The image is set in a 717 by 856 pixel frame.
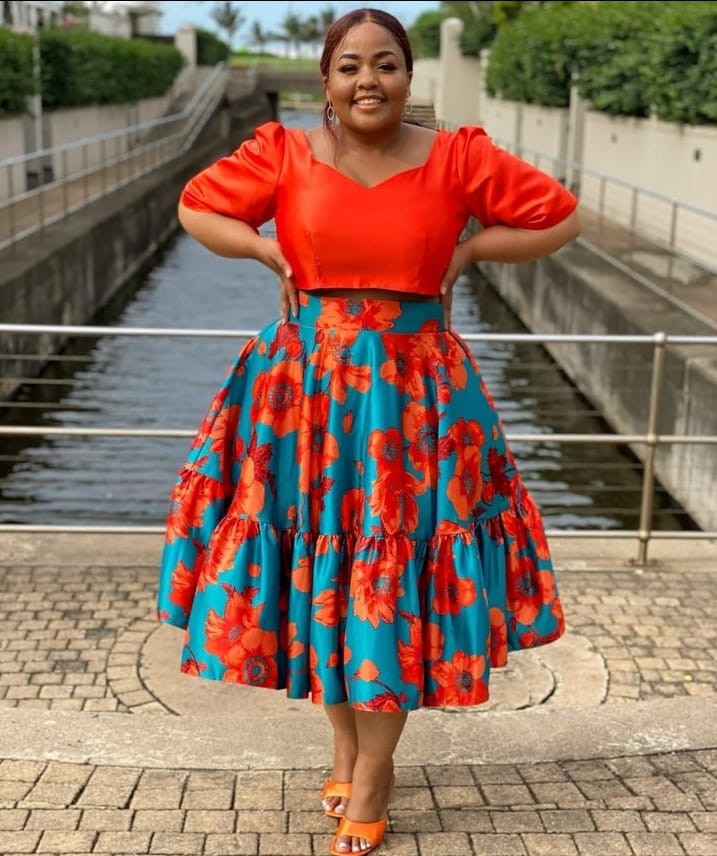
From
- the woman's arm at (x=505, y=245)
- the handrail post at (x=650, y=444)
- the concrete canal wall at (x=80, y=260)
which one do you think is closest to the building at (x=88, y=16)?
the concrete canal wall at (x=80, y=260)

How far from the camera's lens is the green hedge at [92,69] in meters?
23.5

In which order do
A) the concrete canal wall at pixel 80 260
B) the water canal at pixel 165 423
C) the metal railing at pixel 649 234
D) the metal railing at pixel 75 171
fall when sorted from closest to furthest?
the water canal at pixel 165 423 → the metal railing at pixel 649 234 → the concrete canal wall at pixel 80 260 → the metal railing at pixel 75 171

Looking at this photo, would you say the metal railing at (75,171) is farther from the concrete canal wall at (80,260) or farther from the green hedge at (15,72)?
the green hedge at (15,72)

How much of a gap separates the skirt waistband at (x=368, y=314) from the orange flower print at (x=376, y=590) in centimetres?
49

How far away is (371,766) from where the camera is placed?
2670 millimetres

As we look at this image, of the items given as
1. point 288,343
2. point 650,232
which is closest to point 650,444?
point 288,343

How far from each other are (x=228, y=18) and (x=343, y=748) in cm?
11634

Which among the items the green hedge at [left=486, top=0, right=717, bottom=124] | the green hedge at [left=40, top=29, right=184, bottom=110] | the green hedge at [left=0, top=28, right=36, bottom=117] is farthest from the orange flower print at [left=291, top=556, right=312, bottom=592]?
the green hedge at [left=40, top=29, right=184, bottom=110]

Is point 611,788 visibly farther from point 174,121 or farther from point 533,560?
point 174,121

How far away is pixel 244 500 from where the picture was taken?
262 centimetres

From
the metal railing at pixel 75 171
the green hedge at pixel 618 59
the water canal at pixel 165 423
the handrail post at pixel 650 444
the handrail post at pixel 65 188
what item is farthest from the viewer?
the handrail post at pixel 65 188

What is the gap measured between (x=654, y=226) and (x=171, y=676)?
34.9 feet

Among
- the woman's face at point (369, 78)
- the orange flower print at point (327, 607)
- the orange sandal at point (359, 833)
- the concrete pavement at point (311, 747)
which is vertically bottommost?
the concrete pavement at point (311, 747)

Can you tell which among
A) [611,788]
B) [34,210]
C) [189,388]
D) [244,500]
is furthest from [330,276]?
[34,210]
